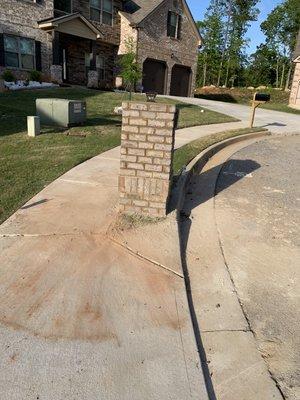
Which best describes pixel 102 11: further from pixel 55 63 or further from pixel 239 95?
pixel 239 95

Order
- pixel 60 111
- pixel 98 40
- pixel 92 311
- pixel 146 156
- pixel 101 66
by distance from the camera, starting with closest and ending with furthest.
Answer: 1. pixel 92 311
2. pixel 146 156
3. pixel 60 111
4. pixel 98 40
5. pixel 101 66

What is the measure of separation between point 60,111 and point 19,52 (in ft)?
40.7

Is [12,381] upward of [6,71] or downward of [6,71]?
downward

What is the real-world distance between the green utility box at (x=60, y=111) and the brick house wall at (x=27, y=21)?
1086cm

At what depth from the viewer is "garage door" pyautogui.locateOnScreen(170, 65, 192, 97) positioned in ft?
94.8

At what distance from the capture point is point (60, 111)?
9.59m

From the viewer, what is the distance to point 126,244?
12.7 feet

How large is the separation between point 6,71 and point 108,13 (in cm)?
965

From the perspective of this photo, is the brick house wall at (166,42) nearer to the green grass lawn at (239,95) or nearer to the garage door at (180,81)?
the garage door at (180,81)

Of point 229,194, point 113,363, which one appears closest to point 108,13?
point 229,194

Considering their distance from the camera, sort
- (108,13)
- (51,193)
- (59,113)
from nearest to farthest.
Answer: (51,193) → (59,113) → (108,13)

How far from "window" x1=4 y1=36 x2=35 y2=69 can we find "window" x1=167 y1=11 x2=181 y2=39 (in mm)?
11494

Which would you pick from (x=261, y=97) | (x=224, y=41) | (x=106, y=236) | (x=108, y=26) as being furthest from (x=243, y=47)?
(x=106, y=236)

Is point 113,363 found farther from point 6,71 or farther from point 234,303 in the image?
point 6,71
